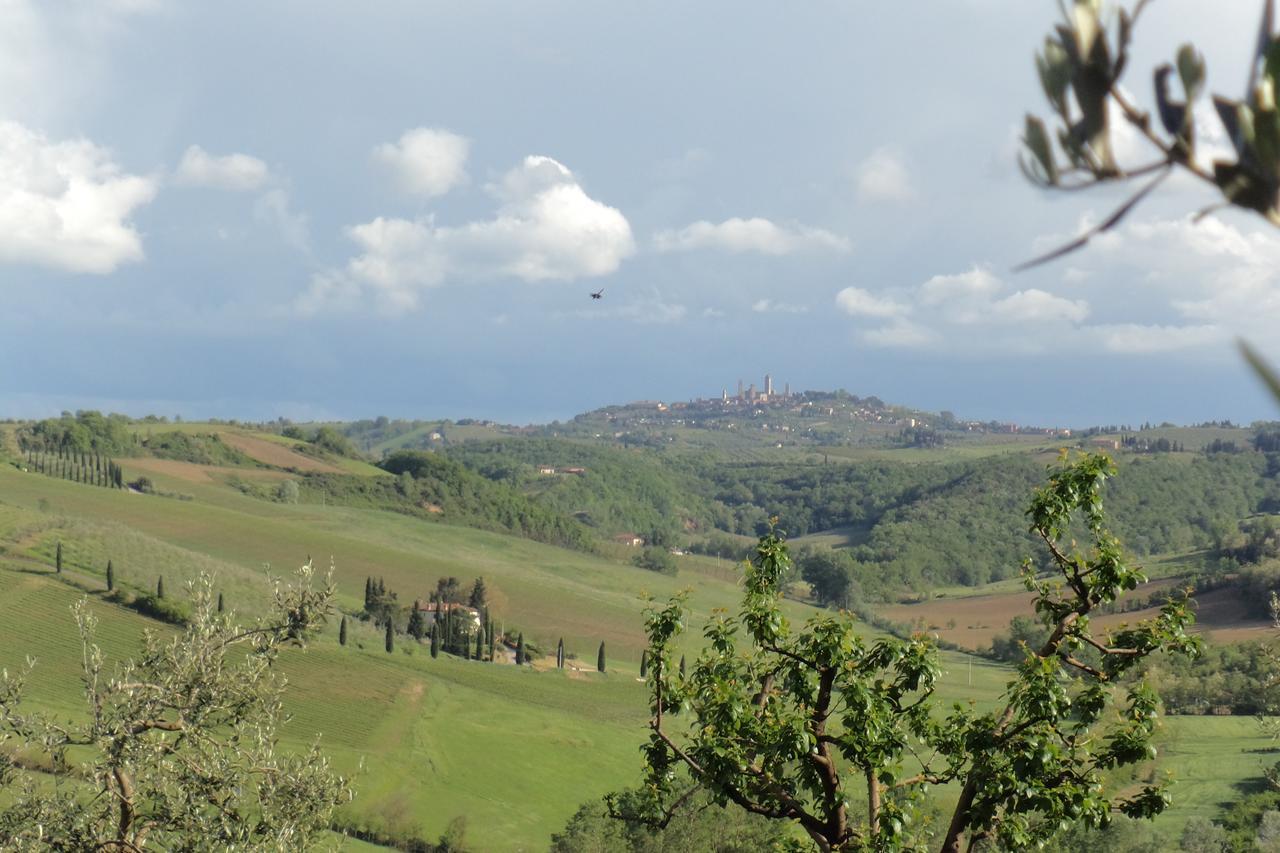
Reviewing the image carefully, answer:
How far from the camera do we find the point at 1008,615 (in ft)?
348

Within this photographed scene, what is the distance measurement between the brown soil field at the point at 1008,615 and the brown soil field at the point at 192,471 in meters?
76.5

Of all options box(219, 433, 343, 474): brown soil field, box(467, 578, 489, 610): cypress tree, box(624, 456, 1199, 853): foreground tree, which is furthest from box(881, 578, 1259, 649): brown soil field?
box(219, 433, 343, 474): brown soil field

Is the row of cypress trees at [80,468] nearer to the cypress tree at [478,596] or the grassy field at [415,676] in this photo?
the grassy field at [415,676]

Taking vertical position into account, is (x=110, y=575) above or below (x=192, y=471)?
below

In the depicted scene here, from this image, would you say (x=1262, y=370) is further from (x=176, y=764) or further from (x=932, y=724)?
(x=176, y=764)

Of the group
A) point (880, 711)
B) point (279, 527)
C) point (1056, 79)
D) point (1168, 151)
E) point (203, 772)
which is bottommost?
point (279, 527)

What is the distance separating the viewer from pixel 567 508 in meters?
196

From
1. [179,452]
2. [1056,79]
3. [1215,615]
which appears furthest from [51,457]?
[1056,79]

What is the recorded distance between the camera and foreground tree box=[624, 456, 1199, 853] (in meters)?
8.05

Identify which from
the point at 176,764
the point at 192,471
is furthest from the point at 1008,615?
the point at 176,764

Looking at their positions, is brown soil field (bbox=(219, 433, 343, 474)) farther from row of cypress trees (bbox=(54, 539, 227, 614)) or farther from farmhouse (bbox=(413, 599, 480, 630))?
row of cypress trees (bbox=(54, 539, 227, 614))

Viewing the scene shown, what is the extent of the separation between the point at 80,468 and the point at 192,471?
616 inches

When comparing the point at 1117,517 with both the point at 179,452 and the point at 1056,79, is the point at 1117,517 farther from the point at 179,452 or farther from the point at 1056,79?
the point at 1056,79

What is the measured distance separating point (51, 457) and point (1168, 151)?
138384 mm
